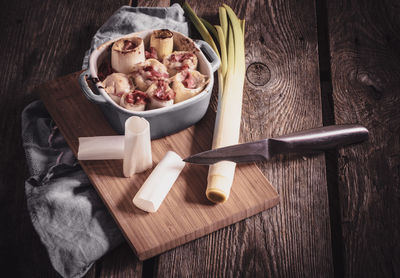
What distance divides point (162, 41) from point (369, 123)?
2.31ft

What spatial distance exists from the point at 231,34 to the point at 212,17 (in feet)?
0.76

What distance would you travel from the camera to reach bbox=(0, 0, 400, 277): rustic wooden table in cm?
103

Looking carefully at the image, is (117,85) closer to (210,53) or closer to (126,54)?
(126,54)

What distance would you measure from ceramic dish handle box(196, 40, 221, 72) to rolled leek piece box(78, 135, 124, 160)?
340 millimetres

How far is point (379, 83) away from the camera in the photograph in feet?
4.61

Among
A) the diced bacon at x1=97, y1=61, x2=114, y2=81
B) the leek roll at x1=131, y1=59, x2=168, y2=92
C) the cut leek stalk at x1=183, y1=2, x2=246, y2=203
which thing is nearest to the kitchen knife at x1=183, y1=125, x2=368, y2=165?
the cut leek stalk at x1=183, y1=2, x2=246, y2=203

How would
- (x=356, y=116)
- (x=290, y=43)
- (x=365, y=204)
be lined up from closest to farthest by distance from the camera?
1. (x=365, y=204)
2. (x=356, y=116)
3. (x=290, y=43)

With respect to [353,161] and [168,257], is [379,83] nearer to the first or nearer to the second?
[353,161]

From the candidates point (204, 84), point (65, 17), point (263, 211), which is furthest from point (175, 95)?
point (65, 17)

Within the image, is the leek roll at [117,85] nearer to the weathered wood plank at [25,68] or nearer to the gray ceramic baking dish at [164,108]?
the gray ceramic baking dish at [164,108]

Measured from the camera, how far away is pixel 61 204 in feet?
3.38

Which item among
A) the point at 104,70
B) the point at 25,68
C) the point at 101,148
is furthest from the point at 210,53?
the point at 25,68

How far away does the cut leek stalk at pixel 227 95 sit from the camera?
3.37ft

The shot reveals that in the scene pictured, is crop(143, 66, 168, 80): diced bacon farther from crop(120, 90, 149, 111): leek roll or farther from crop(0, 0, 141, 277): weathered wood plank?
crop(0, 0, 141, 277): weathered wood plank
